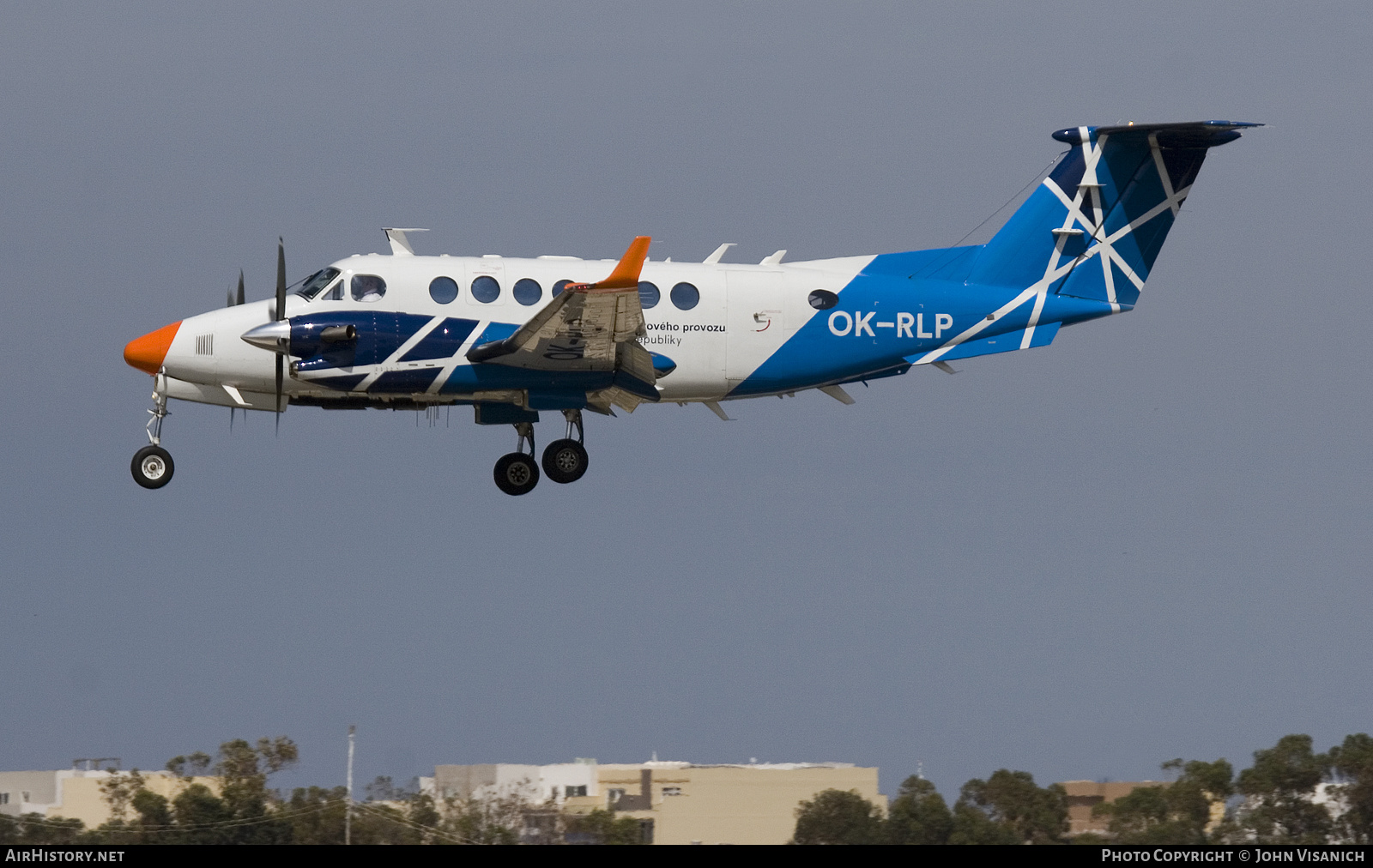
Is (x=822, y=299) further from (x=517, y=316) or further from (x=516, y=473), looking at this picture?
(x=516, y=473)

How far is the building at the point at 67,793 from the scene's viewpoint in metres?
35.5

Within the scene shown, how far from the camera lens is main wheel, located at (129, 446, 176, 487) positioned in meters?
22.4

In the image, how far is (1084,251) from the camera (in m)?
24.4

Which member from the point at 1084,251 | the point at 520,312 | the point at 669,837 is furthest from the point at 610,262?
the point at 669,837

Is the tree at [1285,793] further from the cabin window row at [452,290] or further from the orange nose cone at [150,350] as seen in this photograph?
the orange nose cone at [150,350]

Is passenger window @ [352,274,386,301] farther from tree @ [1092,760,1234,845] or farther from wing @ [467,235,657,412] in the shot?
tree @ [1092,760,1234,845]

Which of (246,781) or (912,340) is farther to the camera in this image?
(246,781)

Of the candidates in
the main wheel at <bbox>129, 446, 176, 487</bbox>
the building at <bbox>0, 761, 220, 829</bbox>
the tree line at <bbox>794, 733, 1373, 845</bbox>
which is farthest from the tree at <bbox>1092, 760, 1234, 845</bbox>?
the building at <bbox>0, 761, 220, 829</bbox>

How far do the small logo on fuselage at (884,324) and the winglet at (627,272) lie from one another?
3900 millimetres

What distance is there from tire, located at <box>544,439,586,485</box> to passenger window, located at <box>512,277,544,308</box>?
2552 mm

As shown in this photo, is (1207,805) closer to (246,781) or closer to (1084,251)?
(1084,251)

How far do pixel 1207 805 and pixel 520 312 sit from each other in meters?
17.2

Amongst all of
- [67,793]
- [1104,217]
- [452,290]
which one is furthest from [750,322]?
[67,793]

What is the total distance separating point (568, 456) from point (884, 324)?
4.77 metres
